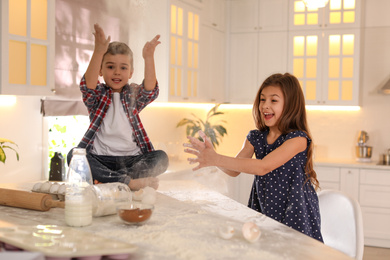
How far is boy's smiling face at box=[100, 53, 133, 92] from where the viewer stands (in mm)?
1633

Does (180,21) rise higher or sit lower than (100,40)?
higher

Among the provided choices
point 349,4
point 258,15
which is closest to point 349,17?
point 349,4

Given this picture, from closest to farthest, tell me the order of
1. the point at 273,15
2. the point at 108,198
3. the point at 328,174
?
the point at 108,198
the point at 328,174
the point at 273,15

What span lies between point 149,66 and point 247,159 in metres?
0.46

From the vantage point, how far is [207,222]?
1.25 m

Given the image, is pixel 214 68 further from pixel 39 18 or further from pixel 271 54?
pixel 39 18

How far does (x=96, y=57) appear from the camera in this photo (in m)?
1.62

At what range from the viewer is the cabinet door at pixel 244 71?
13.6 feet

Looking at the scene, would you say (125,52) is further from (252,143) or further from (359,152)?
(359,152)

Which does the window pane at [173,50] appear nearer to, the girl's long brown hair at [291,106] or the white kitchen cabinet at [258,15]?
the girl's long brown hair at [291,106]

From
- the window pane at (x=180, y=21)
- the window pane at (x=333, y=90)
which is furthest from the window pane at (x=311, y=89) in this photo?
the window pane at (x=180, y=21)

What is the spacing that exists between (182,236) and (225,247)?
119 millimetres

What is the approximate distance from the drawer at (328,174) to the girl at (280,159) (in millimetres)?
1990

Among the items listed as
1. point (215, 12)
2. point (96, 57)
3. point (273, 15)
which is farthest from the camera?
point (273, 15)
